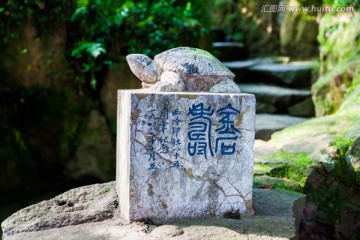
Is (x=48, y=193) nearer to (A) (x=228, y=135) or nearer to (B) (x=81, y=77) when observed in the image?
(B) (x=81, y=77)

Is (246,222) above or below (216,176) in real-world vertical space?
below

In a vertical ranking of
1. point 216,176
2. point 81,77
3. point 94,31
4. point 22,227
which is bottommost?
point 22,227

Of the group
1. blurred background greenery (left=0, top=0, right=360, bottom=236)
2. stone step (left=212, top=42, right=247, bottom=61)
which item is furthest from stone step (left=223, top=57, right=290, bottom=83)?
blurred background greenery (left=0, top=0, right=360, bottom=236)

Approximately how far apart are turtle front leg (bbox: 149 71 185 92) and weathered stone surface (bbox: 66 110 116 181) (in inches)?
135

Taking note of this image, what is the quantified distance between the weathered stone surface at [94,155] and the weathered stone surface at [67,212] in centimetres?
277

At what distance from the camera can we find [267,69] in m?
7.24

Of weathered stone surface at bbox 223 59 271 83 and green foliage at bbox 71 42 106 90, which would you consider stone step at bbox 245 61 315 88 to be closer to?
weathered stone surface at bbox 223 59 271 83

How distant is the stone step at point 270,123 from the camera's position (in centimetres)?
547

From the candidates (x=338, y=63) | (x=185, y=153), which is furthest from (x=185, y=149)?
(x=338, y=63)

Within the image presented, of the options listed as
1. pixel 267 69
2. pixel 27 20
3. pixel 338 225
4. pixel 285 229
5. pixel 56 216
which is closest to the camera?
pixel 285 229

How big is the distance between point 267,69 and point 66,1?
138 inches

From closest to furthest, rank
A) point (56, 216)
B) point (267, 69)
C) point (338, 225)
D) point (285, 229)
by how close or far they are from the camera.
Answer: point (285, 229)
point (56, 216)
point (338, 225)
point (267, 69)

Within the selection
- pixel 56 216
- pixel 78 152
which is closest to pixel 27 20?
pixel 78 152

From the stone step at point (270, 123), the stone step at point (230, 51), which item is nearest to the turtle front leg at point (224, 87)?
the stone step at point (270, 123)
